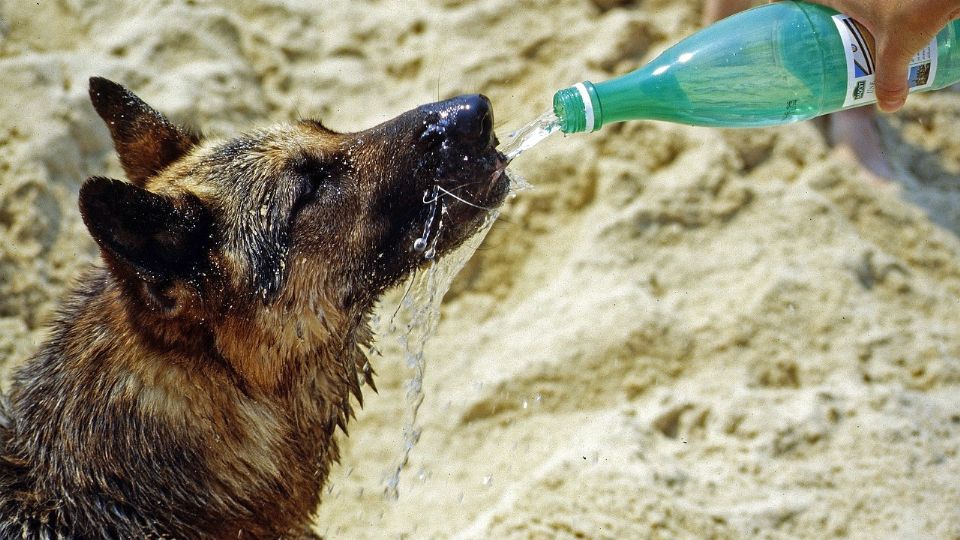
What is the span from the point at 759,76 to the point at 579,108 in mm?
689

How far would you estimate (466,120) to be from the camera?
3.36m

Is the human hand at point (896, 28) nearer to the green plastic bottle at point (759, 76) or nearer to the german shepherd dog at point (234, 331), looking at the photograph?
the green plastic bottle at point (759, 76)

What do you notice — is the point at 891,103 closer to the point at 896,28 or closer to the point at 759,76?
the point at 896,28

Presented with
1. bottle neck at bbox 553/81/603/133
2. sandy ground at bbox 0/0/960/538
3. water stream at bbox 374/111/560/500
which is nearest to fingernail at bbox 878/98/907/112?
bottle neck at bbox 553/81/603/133

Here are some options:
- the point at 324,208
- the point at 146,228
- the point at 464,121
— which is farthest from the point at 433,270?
the point at 146,228

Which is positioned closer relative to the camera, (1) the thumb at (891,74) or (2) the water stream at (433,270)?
(1) the thumb at (891,74)

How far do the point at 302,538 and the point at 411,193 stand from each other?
4.55ft

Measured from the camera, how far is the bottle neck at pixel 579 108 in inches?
127

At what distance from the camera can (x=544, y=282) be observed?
520 cm

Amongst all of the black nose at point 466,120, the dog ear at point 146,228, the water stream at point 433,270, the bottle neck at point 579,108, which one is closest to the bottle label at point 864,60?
the bottle neck at point 579,108

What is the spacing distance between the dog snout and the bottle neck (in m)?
0.27

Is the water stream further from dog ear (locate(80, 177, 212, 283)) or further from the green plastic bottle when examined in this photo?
dog ear (locate(80, 177, 212, 283))

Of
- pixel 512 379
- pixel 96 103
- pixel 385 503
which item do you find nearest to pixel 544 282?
pixel 512 379

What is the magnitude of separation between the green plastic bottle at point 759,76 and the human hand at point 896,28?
0.23 feet
